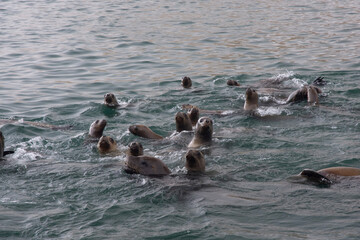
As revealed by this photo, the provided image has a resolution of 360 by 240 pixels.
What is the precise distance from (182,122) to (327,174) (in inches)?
119

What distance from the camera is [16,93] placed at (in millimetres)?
12750

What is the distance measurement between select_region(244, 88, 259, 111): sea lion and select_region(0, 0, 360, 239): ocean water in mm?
229

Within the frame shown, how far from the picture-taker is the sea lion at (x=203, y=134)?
28.1ft

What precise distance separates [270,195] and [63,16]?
19.2 metres

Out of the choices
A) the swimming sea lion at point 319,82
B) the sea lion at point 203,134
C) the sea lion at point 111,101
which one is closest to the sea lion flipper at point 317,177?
the sea lion at point 203,134

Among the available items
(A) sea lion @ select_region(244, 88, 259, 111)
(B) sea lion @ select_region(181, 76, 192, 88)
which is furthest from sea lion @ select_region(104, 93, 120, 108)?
(A) sea lion @ select_region(244, 88, 259, 111)

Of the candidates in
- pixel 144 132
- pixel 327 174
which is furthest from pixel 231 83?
pixel 327 174

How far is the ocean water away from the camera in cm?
586

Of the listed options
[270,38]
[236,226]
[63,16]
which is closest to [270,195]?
[236,226]

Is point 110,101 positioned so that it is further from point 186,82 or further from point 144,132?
point 144,132

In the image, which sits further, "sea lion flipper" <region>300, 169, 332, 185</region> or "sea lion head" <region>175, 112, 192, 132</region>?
"sea lion head" <region>175, 112, 192, 132</region>

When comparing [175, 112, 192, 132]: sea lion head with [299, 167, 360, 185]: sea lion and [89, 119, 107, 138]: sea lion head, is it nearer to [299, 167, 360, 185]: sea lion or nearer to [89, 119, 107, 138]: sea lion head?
[89, 119, 107, 138]: sea lion head

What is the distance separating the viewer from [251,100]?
419 inches

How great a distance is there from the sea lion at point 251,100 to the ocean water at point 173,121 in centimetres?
23
